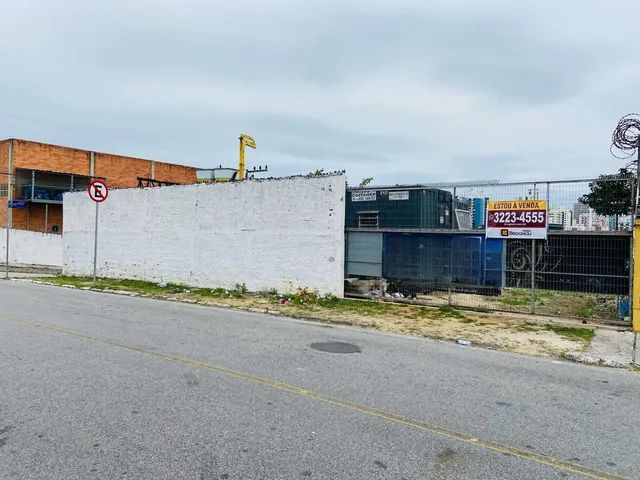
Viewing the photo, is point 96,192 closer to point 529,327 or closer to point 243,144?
point 243,144

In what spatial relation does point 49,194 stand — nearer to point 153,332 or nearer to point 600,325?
point 153,332

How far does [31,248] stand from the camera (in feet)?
105

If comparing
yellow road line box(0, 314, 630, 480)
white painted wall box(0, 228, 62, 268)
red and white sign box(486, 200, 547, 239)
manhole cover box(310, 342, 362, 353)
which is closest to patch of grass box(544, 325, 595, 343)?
red and white sign box(486, 200, 547, 239)

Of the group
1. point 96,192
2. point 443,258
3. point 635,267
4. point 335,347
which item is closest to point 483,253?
point 443,258

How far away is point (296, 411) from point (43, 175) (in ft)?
132

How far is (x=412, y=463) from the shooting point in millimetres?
3787

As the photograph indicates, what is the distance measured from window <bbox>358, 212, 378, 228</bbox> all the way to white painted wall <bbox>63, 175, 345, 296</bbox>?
58cm

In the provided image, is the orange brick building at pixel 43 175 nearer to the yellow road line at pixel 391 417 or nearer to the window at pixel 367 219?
the window at pixel 367 219

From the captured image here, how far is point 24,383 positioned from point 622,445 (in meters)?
6.17

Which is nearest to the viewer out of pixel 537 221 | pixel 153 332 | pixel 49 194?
pixel 153 332

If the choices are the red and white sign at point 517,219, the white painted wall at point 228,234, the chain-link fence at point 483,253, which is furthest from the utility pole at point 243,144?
the red and white sign at point 517,219

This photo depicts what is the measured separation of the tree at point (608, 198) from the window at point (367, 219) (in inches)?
203

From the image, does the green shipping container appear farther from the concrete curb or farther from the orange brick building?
the orange brick building

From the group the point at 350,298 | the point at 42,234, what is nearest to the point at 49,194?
the point at 42,234
